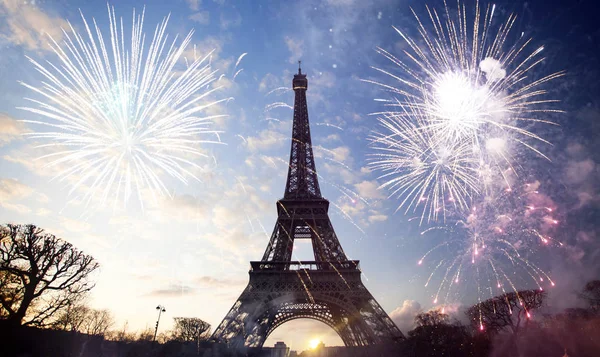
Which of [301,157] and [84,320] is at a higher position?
[301,157]

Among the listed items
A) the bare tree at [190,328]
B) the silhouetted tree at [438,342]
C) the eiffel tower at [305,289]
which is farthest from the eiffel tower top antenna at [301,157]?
the bare tree at [190,328]

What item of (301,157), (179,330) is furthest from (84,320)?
(301,157)

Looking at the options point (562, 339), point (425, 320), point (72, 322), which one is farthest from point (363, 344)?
point (72, 322)

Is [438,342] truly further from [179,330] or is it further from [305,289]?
[179,330]

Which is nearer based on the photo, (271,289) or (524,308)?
(271,289)

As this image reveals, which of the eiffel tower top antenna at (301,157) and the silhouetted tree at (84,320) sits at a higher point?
the eiffel tower top antenna at (301,157)

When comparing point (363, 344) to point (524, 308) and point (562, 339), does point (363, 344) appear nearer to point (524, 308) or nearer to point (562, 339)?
point (524, 308)

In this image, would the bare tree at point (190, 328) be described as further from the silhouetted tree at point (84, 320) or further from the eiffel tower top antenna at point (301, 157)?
the eiffel tower top antenna at point (301, 157)
